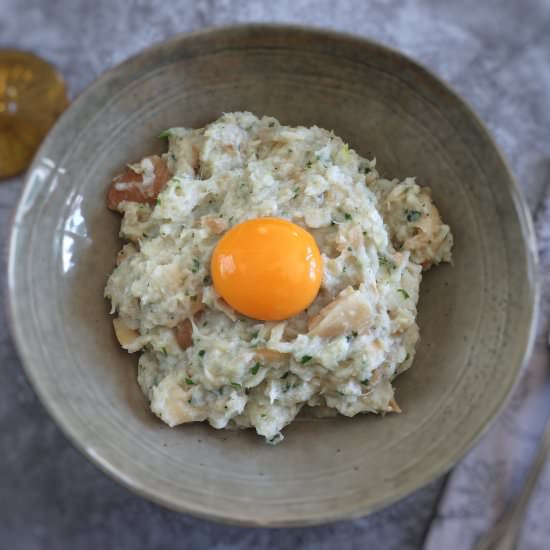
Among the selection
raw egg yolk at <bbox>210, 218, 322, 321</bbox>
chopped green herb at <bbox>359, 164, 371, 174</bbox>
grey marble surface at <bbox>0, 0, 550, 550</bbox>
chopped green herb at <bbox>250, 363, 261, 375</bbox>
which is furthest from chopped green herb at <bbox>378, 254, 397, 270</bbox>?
grey marble surface at <bbox>0, 0, 550, 550</bbox>

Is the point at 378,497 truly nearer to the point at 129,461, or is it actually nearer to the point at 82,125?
the point at 129,461

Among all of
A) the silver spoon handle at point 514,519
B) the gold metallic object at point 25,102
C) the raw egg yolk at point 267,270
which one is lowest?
the silver spoon handle at point 514,519

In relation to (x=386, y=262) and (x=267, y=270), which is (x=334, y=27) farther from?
(x=267, y=270)

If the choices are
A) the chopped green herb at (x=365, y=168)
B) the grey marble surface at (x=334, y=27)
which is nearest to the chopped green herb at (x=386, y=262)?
the chopped green herb at (x=365, y=168)

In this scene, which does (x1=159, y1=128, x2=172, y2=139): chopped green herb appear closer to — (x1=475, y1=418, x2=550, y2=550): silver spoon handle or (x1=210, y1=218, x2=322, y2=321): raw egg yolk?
(x1=210, y1=218, x2=322, y2=321): raw egg yolk

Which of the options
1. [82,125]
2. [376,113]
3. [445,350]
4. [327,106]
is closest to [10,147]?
[82,125]

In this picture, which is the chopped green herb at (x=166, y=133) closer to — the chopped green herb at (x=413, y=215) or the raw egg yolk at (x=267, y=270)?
the raw egg yolk at (x=267, y=270)
